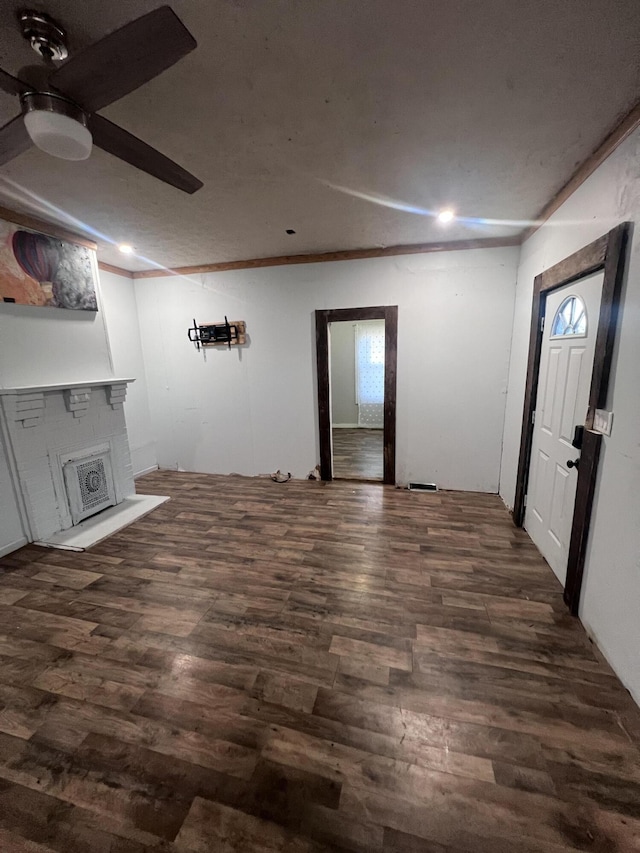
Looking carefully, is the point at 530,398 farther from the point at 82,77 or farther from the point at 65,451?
the point at 65,451

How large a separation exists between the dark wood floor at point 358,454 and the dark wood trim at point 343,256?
254 centimetres

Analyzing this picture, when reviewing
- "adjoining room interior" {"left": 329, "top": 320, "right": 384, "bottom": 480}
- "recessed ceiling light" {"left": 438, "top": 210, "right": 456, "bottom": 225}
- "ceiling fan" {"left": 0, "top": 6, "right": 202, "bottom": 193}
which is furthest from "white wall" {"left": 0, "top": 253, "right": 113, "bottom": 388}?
"adjoining room interior" {"left": 329, "top": 320, "right": 384, "bottom": 480}

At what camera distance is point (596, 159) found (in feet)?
5.66

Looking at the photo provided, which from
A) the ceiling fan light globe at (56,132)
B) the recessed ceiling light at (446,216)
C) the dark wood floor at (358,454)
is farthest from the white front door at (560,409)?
the ceiling fan light globe at (56,132)

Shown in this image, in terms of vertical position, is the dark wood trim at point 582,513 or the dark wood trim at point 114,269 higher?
the dark wood trim at point 114,269

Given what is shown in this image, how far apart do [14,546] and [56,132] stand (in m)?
2.98

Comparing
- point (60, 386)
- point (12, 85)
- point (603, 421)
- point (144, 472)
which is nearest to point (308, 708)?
point (603, 421)

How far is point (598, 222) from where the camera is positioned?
1.75 m

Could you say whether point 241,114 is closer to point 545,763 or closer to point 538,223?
point 538,223

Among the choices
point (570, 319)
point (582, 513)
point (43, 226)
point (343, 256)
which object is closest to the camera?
point (582, 513)

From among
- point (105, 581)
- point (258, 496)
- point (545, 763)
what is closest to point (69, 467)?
A: point (105, 581)

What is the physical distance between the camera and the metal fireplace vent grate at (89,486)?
3.00 meters

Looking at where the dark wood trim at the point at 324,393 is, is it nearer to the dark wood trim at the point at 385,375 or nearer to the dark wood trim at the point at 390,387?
the dark wood trim at the point at 385,375

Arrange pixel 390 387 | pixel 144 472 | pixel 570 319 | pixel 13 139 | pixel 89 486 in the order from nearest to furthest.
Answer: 1. pixel 13 139
2. pixel 570 319
3. pixel 89 486
4. pixel 390 387
5. pixel 144 472
